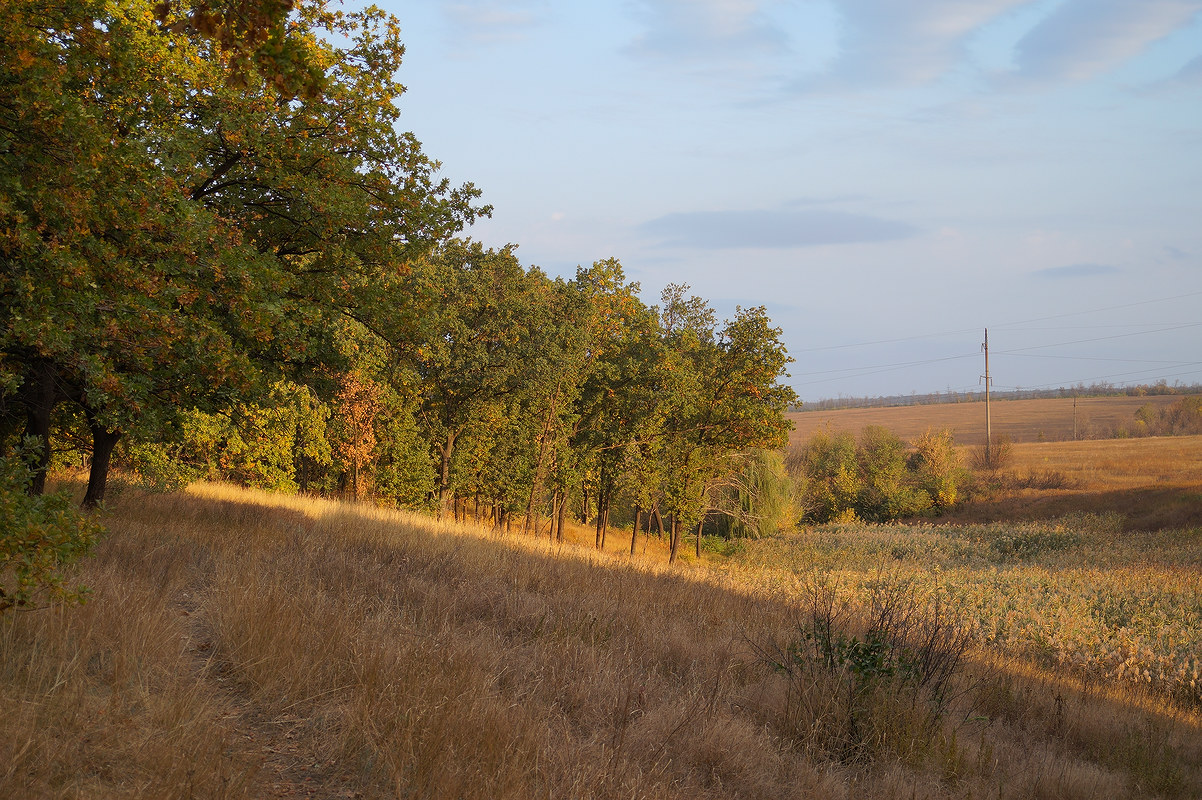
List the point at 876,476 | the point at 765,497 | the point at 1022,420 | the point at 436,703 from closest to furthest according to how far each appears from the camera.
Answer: the point at 436,703 → the point at 765,497 → the point at 876,476 → the point at 1022,420

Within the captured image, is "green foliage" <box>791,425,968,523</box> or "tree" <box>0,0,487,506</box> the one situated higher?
"tree" <box>0,0,487,506</box>

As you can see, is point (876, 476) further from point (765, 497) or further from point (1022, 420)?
point (1022, 420)

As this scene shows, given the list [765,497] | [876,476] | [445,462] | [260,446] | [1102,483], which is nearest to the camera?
[260,446]

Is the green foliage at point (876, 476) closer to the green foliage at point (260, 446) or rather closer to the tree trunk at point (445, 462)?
the tree trunk at point (445, 462)

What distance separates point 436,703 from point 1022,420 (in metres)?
148

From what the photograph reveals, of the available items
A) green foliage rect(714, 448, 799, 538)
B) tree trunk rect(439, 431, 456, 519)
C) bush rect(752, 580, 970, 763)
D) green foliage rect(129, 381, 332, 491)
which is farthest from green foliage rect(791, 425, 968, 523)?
bush rect(752, 580, 970, 763)

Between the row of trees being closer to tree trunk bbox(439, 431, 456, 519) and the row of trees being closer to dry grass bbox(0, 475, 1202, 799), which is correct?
dry grass bbox(0, 475, 1202, 799)

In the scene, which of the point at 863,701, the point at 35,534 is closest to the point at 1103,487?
the point at 863,701

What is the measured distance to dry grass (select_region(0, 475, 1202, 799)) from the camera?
3.58 meters

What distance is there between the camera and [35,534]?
11.7ft

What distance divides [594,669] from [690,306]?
4244 cm

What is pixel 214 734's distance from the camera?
12.0ft

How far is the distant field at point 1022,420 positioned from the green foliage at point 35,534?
9327cm

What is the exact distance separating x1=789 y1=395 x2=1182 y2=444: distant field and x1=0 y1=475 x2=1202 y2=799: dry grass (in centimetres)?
8849
